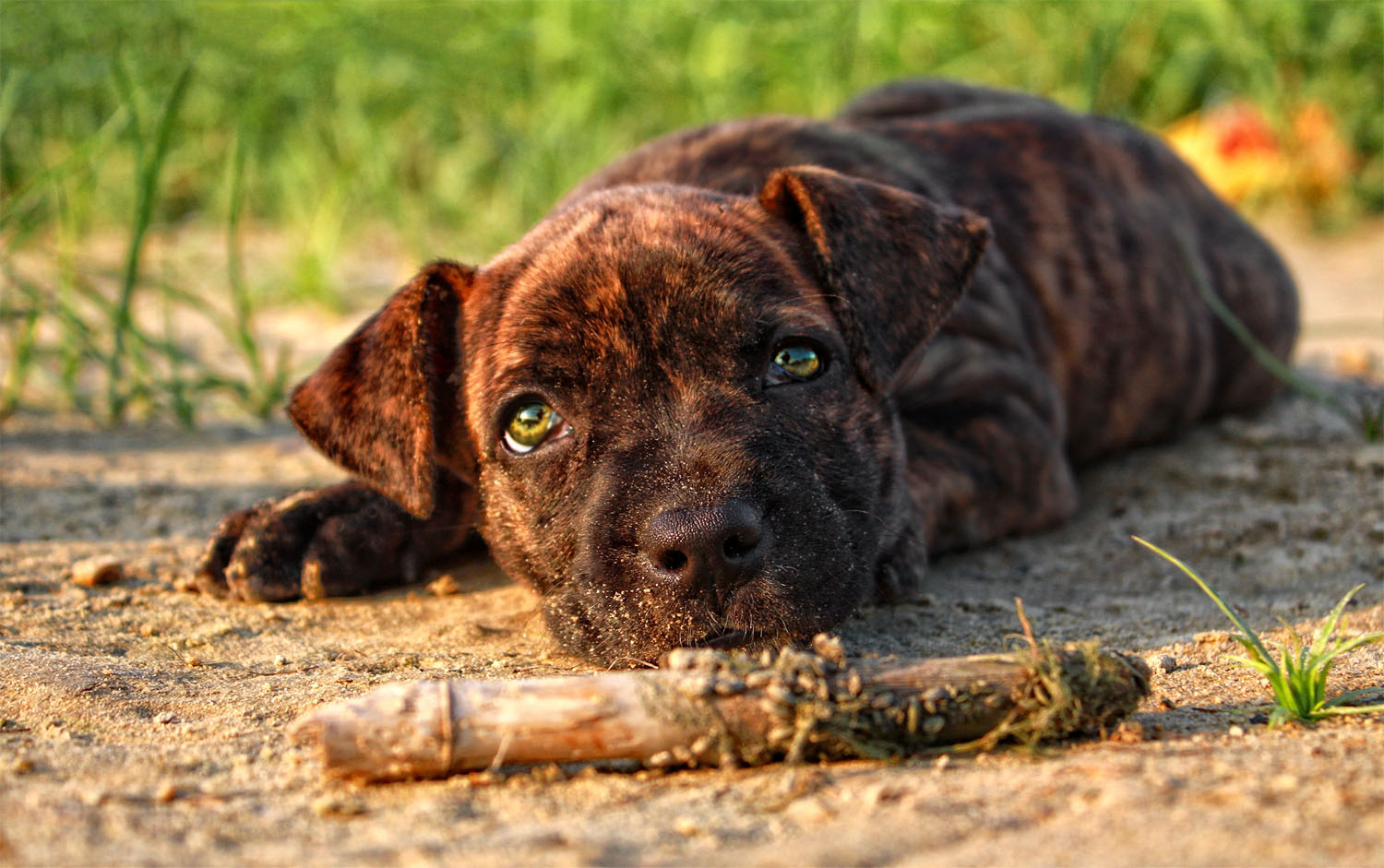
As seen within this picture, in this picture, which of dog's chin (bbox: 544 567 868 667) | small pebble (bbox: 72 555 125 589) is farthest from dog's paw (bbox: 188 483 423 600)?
dog's chin (bbox: 544 567 868 667)

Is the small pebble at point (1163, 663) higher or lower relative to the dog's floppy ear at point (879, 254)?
lower

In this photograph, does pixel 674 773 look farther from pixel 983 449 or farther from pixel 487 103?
pixel 487 103

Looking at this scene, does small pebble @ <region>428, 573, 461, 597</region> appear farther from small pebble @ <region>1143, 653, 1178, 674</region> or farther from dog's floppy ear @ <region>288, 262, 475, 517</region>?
small pebble @ <region>1143, 653, 1178, 674</region>

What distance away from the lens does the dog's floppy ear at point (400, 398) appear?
3.57m

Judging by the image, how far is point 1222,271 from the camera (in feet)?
18.6

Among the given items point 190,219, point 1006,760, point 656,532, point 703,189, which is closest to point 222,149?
point 190,219

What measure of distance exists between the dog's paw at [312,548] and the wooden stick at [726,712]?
1.60 m

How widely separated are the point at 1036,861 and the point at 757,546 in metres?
1.12

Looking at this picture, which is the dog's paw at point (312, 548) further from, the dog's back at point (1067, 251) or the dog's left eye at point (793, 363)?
the dog's left eye at point (793, 363)

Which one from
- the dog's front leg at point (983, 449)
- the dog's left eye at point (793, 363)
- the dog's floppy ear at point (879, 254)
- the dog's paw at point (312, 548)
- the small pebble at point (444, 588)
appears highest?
the dog's floppy ear at point (879, 254)

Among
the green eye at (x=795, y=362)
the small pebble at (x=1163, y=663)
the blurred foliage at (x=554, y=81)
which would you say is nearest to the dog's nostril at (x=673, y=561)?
the green eye at (x=795, y=362)

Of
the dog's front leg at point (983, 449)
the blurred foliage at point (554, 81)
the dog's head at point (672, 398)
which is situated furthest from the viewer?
the blurred foliage at point (554, 81)

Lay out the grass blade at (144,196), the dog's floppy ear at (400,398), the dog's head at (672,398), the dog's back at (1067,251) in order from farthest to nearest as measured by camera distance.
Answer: the grass blade at (144,196), the dog's back at (1067,251), the dog's floppy ear at (400,398), the dog's head at (672,398)

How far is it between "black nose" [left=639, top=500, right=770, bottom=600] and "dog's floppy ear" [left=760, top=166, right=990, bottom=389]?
0.83 meters
